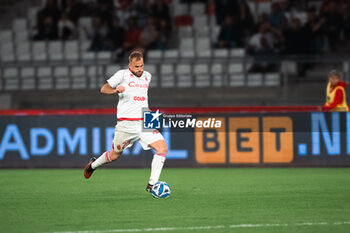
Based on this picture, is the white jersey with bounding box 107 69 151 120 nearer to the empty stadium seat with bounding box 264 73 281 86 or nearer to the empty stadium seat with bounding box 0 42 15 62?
the empty stadium seat with bounding box 264 73 281 86

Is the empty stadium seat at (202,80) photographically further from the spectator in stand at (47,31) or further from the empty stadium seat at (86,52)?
the spectator in stand at (47,31)

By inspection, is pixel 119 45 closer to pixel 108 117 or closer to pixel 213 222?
pixel 108 117

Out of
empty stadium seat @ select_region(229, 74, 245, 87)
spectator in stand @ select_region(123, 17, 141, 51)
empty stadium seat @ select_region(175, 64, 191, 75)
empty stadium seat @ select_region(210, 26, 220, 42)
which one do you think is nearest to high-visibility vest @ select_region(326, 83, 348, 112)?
empty stadium seat @ select_region(229, 74, 245, 87)

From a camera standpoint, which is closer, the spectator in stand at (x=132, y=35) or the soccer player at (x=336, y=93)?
the soccer player at (x=336, y=93)

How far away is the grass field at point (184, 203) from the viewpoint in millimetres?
6781

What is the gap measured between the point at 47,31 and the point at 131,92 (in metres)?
11.8

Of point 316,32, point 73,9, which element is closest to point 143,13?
point 73,9

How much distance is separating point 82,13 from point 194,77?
5.84 m

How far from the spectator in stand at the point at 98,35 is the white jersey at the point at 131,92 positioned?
1032 centimetres

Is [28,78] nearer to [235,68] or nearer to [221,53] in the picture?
[221,53]

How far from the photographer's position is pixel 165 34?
64.2ft

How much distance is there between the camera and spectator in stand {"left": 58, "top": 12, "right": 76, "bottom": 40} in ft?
66.5

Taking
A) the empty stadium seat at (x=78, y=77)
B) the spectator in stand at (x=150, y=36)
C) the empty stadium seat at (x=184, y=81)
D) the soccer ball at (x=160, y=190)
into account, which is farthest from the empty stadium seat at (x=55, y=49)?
the soccer ball at (x=160, y=190)

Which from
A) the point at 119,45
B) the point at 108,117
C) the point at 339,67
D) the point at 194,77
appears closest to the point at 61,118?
the point at 108,117
